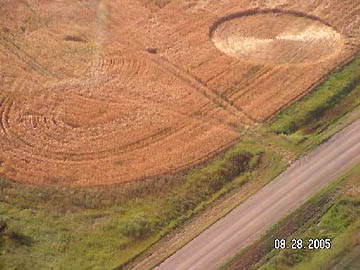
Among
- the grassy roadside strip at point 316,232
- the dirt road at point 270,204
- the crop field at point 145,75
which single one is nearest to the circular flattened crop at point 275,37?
the crop field at point 145,75

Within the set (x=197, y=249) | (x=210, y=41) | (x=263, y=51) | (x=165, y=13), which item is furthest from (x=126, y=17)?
(x=197, y=249)

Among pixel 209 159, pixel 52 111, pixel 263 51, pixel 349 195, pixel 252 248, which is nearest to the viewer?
pixel 252 248

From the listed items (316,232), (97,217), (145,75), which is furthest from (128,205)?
(145,75)

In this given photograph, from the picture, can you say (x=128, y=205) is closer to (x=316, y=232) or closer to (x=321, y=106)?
(x=316, y=232)

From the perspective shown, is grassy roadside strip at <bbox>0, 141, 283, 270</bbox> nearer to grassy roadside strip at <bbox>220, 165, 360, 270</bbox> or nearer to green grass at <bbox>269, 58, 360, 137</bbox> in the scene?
green grass at <bbox>269, 58, 360, 137</bbox>

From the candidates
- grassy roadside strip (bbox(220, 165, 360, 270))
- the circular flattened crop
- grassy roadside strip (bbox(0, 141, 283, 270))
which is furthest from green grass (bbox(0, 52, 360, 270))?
the circular flattened crop

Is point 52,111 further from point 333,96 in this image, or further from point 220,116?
point 333,96
